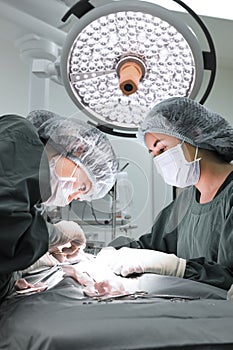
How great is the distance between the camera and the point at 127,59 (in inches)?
37.8

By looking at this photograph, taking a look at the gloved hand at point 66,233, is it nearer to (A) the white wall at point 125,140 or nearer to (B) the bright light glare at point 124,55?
(A) the white wall at point 125,140

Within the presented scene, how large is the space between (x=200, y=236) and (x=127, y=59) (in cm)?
Result: 81

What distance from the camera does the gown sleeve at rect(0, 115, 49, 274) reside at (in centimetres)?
82

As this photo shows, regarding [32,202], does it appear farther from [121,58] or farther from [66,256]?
[66,256]

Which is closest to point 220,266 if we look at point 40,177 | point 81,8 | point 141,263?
point 141,263

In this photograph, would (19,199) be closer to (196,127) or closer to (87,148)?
(87,148)

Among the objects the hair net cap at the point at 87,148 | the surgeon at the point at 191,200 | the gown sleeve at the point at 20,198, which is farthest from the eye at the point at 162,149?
the gown sleeve at the point at 20,198

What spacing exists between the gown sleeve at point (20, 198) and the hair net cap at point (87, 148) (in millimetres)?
167

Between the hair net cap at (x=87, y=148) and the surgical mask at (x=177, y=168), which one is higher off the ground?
the hair net cap at (x=87, y=148)

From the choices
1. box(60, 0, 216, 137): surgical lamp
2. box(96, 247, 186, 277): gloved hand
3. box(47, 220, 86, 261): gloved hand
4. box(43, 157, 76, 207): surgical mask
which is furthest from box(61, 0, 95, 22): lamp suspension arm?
box(96, 247, 186, 277): gloved hand

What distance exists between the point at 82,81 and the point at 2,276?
0.47 m

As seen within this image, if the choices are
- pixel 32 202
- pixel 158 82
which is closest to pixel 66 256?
pixel 32 202

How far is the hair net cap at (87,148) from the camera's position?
44.3 inches

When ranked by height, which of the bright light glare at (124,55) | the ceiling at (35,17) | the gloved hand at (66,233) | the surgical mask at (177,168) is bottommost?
the gloved hand at (66,233)
